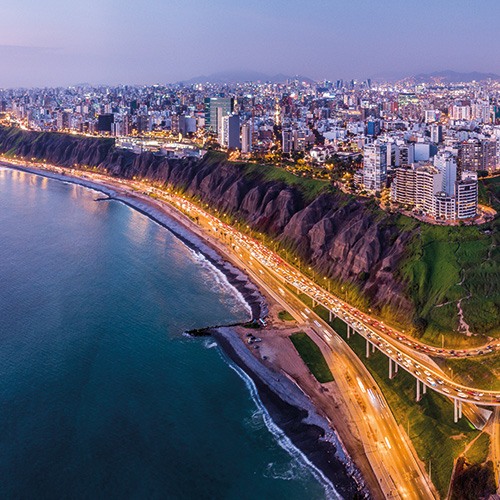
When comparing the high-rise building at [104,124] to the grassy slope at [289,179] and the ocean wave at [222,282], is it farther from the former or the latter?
the ocean wave at [222,282]

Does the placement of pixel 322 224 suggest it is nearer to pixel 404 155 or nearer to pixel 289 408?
pixel 404 155

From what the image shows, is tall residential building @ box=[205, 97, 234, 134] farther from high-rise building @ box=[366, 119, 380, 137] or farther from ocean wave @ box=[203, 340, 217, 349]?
ocean wave @ box=[203, 340, 217, 349]

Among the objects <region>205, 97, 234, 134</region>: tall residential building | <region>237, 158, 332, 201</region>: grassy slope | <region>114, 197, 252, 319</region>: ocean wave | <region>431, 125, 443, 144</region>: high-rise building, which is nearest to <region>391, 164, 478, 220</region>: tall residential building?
<region>237, 158, 332, 201</region>: grassy slope

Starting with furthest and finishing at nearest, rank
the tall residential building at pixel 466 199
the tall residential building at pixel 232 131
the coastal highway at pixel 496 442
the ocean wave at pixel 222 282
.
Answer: the tall residential building at pixel 232 131 < the tall residential building at pixel 466 199 < the ocean wave at pixel 222 282 < the coastal highway at pixel 496 442

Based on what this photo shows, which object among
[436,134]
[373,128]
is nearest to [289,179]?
[436,134]

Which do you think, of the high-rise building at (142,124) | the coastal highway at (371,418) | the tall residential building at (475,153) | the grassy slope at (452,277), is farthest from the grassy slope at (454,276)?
the high-rise building at (142,124)

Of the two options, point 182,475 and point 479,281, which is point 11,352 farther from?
point 479,281

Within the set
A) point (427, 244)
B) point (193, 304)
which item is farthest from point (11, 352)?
point (427, 244)
